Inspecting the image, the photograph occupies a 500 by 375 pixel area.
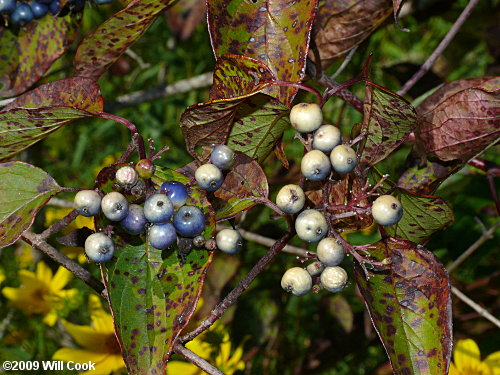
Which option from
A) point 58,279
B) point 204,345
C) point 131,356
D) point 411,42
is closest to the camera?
point 131,356

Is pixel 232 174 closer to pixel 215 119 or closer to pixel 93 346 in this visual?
pixel 215 119

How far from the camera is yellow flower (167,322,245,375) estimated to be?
1169 mm

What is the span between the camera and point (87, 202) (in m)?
0.67

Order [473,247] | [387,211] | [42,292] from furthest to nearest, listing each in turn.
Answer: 1. [42,292]
2. [473,247]
3. [387,211]

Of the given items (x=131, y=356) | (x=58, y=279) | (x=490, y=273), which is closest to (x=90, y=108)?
(x=131, y=356)

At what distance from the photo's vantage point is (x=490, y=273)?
4.78 feet

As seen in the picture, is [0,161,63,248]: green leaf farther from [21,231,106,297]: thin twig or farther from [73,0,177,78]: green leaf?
[73,0,177,78]: green leaf

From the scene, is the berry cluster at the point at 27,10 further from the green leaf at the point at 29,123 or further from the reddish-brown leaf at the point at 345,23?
the reddish-brown leaf at the point at 345,23

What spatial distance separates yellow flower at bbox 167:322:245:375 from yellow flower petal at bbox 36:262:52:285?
498mm

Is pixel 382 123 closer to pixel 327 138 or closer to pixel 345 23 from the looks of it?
pixel 327 138

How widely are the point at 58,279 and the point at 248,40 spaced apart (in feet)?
3.20

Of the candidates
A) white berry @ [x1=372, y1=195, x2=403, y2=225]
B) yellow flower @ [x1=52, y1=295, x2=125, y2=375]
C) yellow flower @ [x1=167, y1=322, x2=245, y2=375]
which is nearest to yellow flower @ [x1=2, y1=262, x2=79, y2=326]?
yellow flower @ [x1=52, y1=295, x2=125, y2=375]

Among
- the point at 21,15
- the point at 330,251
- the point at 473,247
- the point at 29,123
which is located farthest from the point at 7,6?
the point at 473,247

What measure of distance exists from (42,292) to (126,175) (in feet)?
3.12
